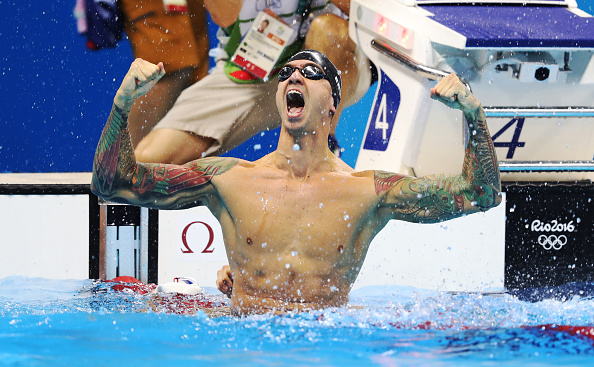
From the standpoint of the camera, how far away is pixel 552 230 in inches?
161

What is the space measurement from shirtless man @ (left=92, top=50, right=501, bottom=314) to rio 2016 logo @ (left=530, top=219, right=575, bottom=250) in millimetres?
1560

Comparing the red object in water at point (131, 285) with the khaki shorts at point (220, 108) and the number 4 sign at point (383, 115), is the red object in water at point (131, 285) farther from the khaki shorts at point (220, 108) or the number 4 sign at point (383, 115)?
the number 4 sign at point (383, 115)

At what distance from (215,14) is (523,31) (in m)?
2.13

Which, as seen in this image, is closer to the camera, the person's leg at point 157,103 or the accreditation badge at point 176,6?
the accreditation badge at point 176,6

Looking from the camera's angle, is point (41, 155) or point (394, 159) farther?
point (41, 155)

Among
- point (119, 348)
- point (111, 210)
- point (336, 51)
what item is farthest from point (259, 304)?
point (336, 51)

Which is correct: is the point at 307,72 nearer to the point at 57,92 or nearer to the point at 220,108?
the point at 220,108

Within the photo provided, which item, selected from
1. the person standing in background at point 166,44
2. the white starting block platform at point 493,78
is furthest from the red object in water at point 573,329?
the person standing in background at point 166,44

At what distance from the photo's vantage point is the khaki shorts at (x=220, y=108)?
5.01m

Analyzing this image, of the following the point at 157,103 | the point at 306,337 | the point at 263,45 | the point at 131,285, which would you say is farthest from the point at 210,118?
the point at 306,337

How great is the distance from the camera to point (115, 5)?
5.13 metres

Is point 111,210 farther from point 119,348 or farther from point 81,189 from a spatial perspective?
point 119,348

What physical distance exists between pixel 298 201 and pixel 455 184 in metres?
0.56

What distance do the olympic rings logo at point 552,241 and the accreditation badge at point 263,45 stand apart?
1.95 metres
